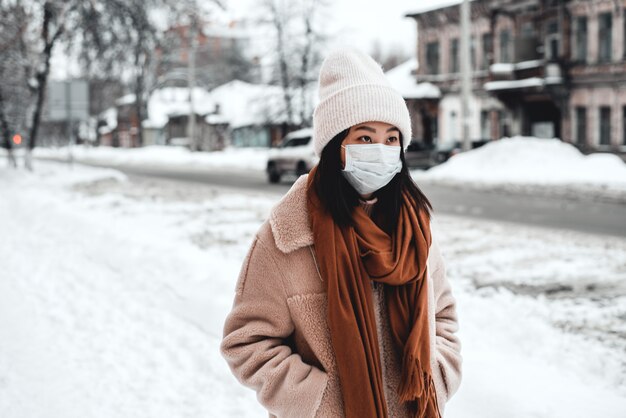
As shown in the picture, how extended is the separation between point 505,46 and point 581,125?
6.50 m

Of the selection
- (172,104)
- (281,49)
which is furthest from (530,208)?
(172,104)

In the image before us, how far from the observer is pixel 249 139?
6331cm

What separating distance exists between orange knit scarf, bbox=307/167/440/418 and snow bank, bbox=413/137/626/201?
1793cm

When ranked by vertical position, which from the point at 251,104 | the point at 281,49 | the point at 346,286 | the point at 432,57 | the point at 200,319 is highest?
the point at 281,49

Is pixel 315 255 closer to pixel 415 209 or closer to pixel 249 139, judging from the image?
pixel 415 209

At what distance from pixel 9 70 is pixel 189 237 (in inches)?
690

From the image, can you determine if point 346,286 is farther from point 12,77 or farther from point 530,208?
point 12,77

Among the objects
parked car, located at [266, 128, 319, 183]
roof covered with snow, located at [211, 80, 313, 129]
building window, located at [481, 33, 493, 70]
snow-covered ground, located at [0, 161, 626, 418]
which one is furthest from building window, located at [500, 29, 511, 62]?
snow-covered ground, located at [0, 161, 626, 418]

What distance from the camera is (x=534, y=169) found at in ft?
79.4

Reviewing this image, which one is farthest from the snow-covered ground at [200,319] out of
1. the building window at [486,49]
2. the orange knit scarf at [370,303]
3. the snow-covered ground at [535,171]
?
the building window at [486,49]

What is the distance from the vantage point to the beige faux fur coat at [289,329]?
2.08 meters

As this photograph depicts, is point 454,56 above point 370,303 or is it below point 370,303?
above

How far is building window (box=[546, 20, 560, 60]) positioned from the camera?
1356 inches

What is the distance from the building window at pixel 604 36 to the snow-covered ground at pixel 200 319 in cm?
2260
